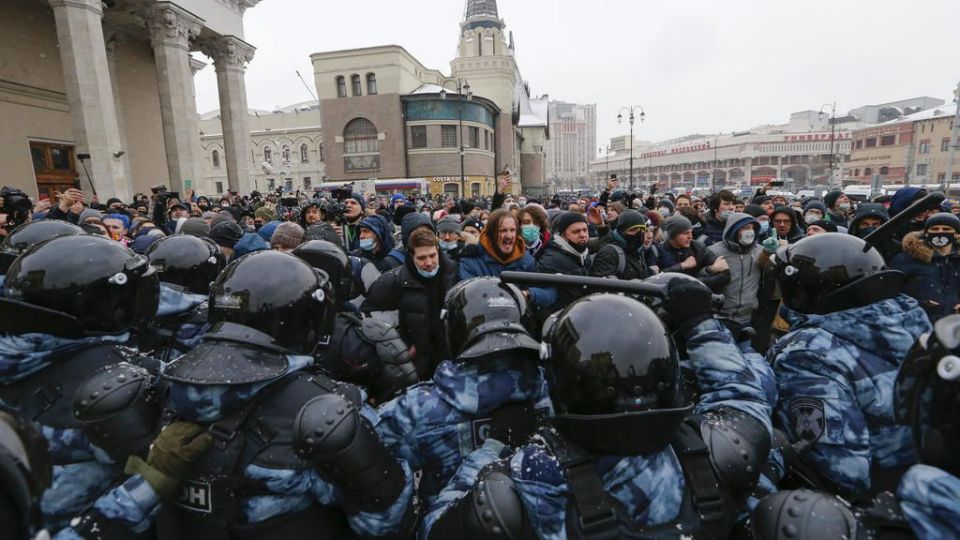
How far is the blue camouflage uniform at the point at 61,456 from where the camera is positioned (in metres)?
1.68

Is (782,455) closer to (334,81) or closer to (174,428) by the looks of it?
(174,428)

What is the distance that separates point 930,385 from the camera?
1.20 metres

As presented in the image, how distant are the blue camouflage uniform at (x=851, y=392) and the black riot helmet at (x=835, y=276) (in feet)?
0.17

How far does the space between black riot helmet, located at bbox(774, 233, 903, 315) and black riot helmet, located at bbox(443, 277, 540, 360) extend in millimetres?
1198

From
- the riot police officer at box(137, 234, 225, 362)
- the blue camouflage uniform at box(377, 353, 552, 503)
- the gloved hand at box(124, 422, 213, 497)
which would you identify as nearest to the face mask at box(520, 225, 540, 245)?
the riot police officer at box(137, 234, 225, 362)

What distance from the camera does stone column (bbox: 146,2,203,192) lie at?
63.8ft

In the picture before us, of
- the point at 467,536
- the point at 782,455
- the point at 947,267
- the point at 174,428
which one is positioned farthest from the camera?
the point at 947,267

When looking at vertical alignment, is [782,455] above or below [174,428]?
below

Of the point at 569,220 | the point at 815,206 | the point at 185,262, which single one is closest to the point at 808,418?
the point at 569,220

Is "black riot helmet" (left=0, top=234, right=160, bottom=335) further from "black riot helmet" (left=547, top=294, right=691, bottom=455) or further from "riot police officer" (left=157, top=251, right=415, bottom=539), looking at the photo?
"black riot helmet" (left=547, top=294, right=691, bottom=455)

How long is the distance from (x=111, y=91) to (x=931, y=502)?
2225 centimetres

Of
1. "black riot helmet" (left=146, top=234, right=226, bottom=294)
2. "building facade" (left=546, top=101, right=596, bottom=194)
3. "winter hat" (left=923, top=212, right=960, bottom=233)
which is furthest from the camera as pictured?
"building facade" (left=546, top=101, right=596, bottom=194)

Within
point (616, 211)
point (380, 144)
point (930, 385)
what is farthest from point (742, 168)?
point (930, 385)

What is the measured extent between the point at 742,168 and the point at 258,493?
114m
